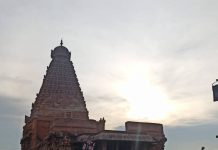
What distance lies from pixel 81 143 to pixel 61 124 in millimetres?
3966

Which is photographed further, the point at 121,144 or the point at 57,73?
the point at 57,73

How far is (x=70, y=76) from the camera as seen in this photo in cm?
4712

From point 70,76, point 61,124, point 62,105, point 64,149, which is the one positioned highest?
point 70,76

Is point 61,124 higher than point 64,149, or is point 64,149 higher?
point 61,124

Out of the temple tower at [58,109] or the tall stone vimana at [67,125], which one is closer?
the tall stone vimana at [67,125]

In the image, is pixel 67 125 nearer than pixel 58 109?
Yes

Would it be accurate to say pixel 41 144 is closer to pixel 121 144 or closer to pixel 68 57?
pixel 121 144

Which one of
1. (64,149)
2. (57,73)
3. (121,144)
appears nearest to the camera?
(64,149)

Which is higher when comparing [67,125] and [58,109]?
[58,109]

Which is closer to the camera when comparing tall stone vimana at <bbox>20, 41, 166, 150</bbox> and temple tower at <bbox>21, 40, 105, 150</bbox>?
tall stone vimana at <bbox>20, 41, 166, 150</bbox>

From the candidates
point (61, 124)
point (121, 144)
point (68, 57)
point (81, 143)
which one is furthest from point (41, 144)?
point (68, 57)

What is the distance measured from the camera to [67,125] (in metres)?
→ 39.7

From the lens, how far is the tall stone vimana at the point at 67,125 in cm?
3594

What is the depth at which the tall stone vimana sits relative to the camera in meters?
35.9
